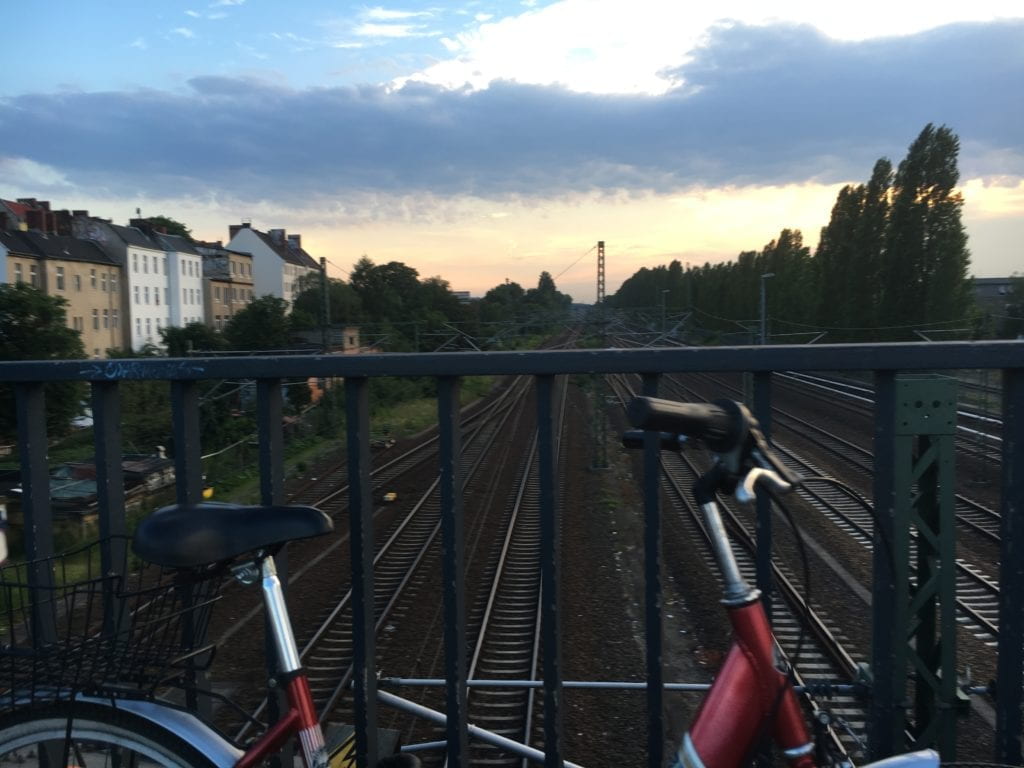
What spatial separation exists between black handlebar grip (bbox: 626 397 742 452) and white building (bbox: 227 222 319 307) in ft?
237

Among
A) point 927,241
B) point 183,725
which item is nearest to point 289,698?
point 183,725

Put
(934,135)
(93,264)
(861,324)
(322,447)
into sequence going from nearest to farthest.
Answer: (322,447) < (934,135) < (861,324) < (93,264)

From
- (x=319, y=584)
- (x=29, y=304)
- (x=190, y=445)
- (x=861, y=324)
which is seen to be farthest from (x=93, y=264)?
(x=190, y=445)

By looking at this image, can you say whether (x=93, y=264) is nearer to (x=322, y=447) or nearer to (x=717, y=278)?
(x=322, y=447)

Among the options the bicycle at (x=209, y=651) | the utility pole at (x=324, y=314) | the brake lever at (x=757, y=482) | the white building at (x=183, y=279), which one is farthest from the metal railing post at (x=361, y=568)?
the white building at (x=183, y=279)

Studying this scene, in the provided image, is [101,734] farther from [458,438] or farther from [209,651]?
[458,438]

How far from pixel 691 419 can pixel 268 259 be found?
7531 cm

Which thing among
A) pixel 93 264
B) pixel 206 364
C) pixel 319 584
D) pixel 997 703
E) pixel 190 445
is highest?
pixel 93 264

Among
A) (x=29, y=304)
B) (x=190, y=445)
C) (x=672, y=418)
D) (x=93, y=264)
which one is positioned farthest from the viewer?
(x=93, y=264)

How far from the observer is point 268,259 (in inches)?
2884

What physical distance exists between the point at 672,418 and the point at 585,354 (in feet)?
1.43

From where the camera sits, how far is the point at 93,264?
4919cm

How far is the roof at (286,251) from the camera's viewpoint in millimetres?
73812

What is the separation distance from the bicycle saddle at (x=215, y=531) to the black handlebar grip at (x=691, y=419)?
70 cm
